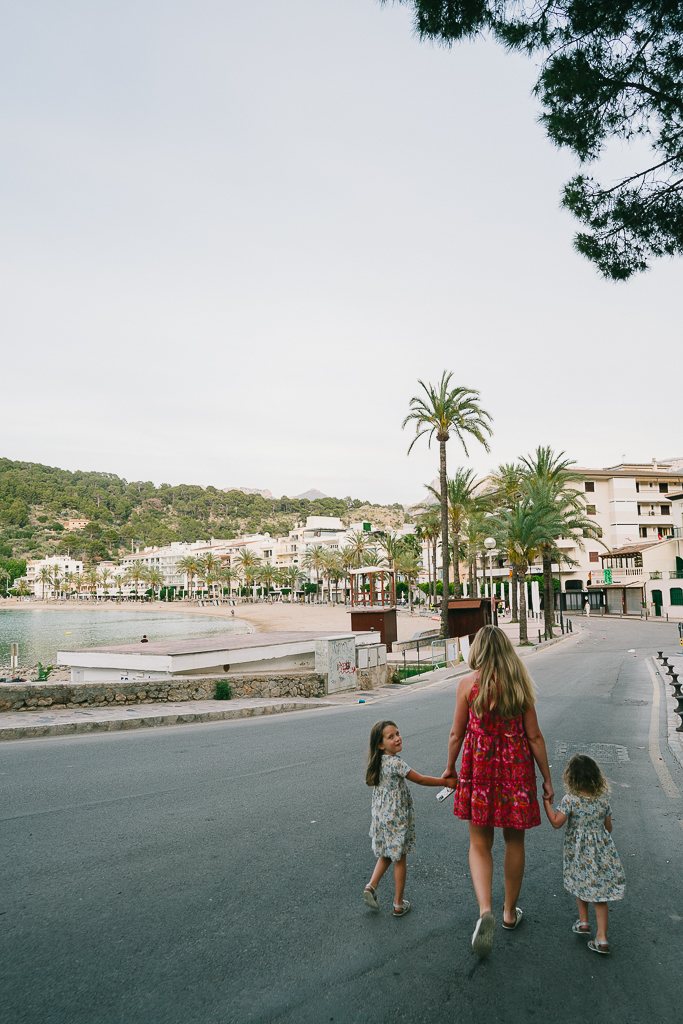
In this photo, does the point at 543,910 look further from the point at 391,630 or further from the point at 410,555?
the point at 410,555

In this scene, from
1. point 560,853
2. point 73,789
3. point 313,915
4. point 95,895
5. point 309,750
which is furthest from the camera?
point 309,750

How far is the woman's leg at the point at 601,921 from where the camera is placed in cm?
356

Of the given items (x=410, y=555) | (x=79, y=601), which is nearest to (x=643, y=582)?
(x=410, y=555)

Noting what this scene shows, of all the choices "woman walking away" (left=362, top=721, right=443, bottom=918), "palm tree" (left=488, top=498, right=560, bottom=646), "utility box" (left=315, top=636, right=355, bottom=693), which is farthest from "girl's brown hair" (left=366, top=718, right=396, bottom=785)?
"palm tree" (left=488, top=498, right=560, bottom=646)

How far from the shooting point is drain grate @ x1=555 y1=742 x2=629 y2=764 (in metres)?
8.47

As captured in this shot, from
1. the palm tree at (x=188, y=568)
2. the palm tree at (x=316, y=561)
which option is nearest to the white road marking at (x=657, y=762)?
the palm tree at (x=316, y=561)

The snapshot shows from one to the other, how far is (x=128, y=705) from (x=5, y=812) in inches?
274

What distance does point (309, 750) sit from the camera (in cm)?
891

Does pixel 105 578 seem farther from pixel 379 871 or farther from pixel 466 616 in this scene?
pixel 379 871

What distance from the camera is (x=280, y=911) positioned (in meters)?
4.02

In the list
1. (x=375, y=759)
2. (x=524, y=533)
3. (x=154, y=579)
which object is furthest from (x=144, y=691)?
(x=154, y=579)

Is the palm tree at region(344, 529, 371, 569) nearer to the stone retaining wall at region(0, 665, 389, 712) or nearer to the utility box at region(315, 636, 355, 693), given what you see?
the utility box at region(315, 636, 355, 693)

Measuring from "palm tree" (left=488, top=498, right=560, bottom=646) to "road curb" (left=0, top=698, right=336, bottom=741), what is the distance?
21316 mm

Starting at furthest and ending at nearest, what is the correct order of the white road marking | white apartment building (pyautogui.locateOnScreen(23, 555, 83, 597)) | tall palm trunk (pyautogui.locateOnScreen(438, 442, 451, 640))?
1. white apartment building (pyautogui.locateOnScreen(23, 555, 83, 597))
2. tall palm trunk (pyautogui.locateOnScreen(438, 442, 451, 640))
3. the white road marking
